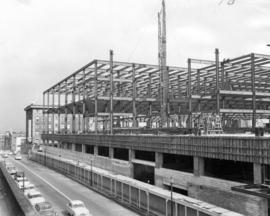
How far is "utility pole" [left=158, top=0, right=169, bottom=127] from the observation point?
227 ft

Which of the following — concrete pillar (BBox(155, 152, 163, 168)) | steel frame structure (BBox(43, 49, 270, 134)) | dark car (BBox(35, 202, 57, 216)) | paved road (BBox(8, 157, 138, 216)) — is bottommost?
paved road (BBox(8, 157, 138, 216))

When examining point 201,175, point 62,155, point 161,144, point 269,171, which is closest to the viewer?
point 269,171

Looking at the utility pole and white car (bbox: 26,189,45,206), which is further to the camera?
the utility pole

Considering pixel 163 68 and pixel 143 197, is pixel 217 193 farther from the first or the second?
pixel 163 68

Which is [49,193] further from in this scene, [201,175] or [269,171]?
[269,171]

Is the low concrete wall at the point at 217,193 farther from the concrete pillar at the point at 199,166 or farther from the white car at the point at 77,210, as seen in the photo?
the white car at the point at 77,210

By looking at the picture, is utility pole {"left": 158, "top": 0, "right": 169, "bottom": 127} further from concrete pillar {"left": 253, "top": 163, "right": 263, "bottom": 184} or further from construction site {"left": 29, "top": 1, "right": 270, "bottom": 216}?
concrete pillar {"left": 253, "top": 163, "right": 263, "bottom": 184}

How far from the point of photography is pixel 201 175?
119ft

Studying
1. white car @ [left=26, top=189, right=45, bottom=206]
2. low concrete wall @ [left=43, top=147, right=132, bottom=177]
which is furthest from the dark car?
low concrete wall @ [left=43, top=147, right=132, bottom=177]

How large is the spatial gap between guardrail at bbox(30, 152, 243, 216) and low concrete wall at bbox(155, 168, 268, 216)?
1.72 m

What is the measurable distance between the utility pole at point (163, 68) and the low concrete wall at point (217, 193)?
2637cm

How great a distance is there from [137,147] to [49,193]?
1385cm

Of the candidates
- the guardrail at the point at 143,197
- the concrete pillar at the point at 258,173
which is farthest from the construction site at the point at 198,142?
the guardrail at the point at 143,197

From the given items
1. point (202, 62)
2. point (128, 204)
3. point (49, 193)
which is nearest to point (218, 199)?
point (128, 204)
